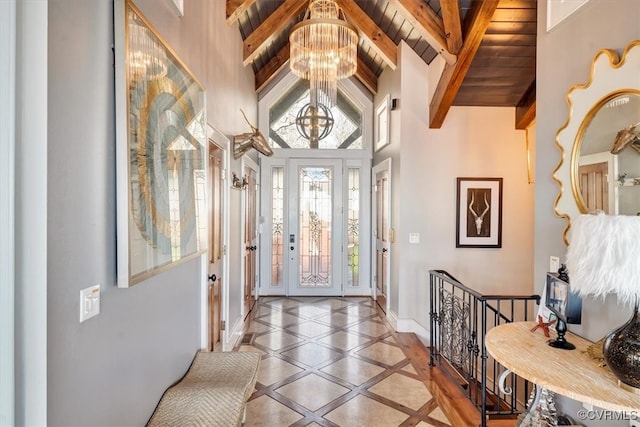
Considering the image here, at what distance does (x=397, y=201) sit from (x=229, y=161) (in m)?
2.11

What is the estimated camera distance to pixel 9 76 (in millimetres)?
945

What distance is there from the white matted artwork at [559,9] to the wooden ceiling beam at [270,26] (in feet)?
9.23

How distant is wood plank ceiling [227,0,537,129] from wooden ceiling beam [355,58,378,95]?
0.35m

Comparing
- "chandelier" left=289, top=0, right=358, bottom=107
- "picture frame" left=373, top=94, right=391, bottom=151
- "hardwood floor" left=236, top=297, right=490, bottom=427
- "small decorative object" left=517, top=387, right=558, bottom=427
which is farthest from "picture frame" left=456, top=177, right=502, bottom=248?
"small decorative object" left=517, top=387, right=558, bottom=427

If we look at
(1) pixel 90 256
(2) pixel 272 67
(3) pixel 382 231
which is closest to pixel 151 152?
(1) pixel 90 256

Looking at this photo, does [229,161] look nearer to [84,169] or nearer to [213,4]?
[213,4]

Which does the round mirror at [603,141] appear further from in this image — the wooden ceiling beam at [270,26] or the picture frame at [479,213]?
the wooden ceiling beam at [270,26]

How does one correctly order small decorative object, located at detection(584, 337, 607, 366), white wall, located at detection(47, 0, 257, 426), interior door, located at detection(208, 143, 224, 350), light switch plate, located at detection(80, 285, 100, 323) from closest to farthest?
white wall, located at detection(47, 0, 257, 426) → light switch plate, located at detection(80, 285, 100, 323) → small decorative object, located at detection(584, 337, 607, 366) → interior door, located at detection(208, 143, 224, 350)

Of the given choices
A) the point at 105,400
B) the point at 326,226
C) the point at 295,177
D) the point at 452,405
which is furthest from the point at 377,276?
the point at 105,400

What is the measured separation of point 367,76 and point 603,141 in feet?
14.2

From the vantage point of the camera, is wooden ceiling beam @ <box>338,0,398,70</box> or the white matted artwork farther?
wooden ceiling beam @ <box>338,0,398,70</box>

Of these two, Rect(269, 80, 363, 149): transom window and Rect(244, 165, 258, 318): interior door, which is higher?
Rect(269, 80, 363, 149): transom window

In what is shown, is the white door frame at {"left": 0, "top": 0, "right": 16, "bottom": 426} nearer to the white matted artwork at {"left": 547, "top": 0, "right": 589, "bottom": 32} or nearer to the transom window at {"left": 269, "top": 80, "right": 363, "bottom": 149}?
the white matted artwork at {"left": 547, "top": 0, "right": 589, "bottom": 32}

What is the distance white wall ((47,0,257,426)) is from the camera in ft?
3.54
